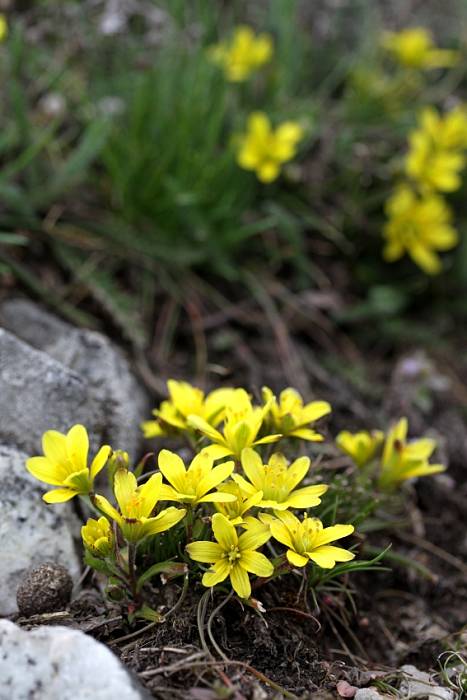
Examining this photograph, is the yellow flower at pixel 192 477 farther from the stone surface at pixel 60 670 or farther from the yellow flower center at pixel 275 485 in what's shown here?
the stone surface at pixel 60 670

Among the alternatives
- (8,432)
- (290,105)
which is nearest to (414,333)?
(290,105)

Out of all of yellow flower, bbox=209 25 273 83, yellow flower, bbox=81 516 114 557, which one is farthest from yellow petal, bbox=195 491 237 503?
yellow flower, bbox=209 25 273 83

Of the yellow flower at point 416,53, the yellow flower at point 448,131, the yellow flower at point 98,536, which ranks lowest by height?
the yellow flower at point 98,536

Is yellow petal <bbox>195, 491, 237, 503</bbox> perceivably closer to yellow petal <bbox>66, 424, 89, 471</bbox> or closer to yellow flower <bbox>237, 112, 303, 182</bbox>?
yellow petal <bbox>66, 424, 89, 471</bbox>

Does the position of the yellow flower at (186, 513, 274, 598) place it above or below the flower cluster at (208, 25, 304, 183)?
below

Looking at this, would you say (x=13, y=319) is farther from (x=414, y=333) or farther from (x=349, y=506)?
(x=414, y=333)

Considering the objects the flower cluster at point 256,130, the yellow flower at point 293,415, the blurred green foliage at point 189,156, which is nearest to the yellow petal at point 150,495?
the yellow flower at point 293,415
